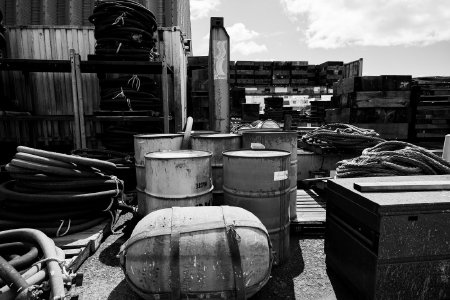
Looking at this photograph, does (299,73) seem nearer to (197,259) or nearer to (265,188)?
(265,188)

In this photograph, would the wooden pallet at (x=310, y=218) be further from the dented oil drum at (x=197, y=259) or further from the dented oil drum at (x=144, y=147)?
the dented oil drum at (x=144, y=147)

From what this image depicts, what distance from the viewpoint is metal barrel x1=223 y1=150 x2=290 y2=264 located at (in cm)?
284

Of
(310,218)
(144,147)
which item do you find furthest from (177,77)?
(310,218)

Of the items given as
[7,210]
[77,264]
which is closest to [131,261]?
[77,264]

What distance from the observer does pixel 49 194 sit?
3277mm

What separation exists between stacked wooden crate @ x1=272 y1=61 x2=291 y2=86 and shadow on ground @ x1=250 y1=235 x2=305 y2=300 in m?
10.3

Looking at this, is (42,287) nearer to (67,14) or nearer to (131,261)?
(131,261)

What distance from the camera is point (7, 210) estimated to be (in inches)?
131

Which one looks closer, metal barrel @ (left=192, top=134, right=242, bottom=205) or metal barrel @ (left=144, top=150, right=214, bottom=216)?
metal barrel @ (left=144, top=150, right=214, bottom=216)

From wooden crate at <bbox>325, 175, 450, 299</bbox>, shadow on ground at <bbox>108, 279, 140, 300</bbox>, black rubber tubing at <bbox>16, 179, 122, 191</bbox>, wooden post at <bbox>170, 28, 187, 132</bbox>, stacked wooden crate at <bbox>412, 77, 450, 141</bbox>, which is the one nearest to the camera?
wooden crate at <bbox>325, 175, 450, 299</bbox>

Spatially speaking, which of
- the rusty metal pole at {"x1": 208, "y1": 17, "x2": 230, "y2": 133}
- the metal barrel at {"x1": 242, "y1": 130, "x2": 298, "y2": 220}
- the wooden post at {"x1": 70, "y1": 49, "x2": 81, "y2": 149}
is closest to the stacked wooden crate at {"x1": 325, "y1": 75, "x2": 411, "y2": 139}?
the rusty metal pole at {"x1": 208, "y1": 17, "x2": 230, "y2": 133}

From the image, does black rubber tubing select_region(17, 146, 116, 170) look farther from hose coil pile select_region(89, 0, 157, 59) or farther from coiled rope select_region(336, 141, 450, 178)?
coiled rope select_region(336, 141, 450, 178)

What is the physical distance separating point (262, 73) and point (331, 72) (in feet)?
10.6

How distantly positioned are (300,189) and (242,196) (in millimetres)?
2560
